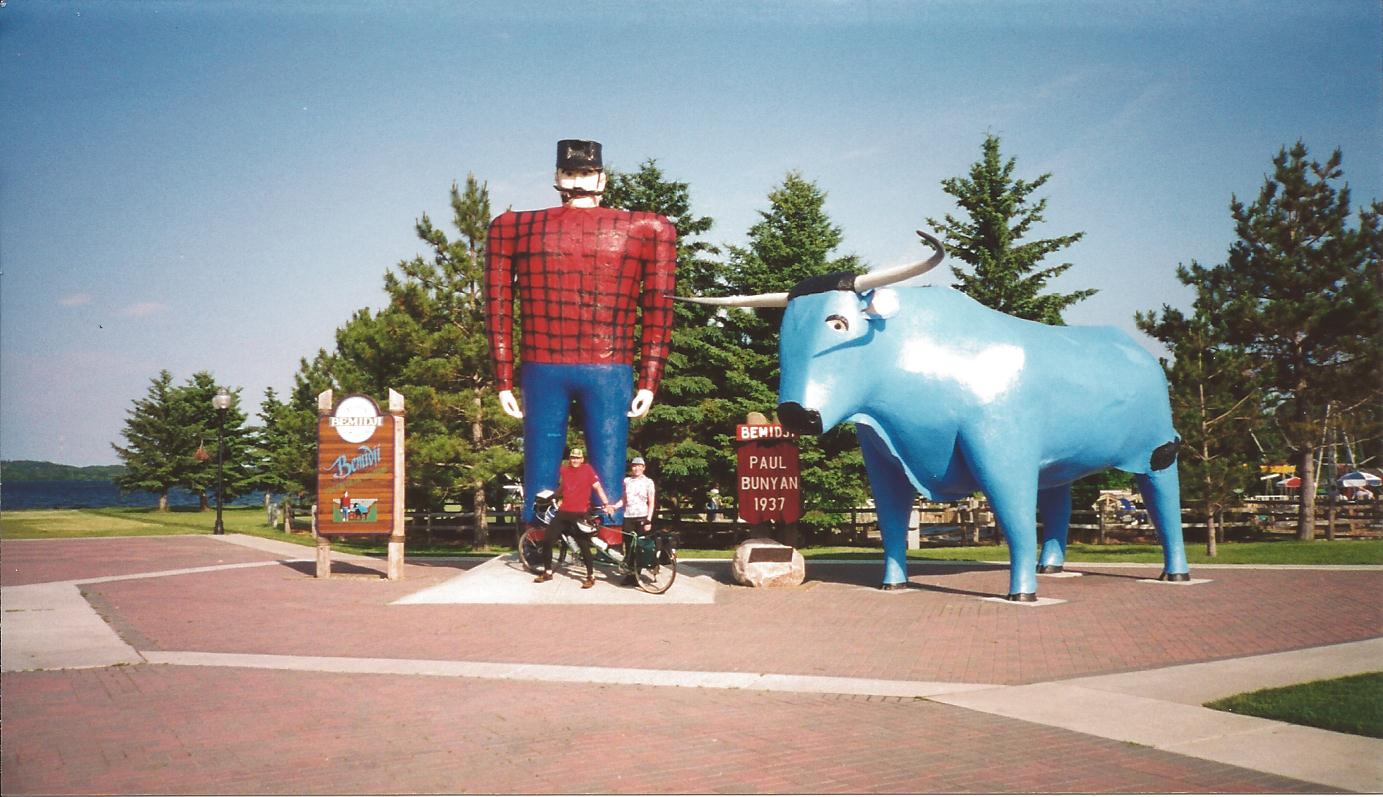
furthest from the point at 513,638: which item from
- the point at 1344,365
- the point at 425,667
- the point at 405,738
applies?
the point at 1344,365

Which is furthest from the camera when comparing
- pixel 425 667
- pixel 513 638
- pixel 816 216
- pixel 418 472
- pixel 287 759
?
pixel 816 216

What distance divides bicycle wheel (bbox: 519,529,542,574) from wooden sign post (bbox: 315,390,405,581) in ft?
10.7

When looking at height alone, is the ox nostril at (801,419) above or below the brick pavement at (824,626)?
above

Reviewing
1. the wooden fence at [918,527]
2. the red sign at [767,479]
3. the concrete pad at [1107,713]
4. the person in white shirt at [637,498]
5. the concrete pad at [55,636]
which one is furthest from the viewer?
the wooden fence at [918,527]

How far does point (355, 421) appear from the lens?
15.9 m

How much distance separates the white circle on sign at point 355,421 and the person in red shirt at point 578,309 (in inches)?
124

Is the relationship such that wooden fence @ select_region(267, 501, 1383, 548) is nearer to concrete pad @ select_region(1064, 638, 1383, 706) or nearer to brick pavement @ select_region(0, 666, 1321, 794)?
concrete pad @ select_region(1064, 638, 1383, 706)

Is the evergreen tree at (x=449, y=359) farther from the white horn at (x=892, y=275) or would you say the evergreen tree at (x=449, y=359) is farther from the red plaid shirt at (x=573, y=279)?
the white horn at (x=892, y=275)

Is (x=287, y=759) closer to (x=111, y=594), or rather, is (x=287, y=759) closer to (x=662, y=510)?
(x=111, y=594)

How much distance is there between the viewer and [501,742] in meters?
5.84

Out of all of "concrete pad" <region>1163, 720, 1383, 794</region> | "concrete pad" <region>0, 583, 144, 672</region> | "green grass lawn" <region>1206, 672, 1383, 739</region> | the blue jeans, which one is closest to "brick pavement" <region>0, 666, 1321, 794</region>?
"concrete pad" <region>1163, 720, 1383, 794</region>

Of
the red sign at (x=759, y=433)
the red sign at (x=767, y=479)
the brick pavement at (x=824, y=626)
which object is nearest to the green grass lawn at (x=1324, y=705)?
the brick pavement at (x=824, y=626)

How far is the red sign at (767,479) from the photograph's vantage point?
15.6 metres

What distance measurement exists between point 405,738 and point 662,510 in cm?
2013
